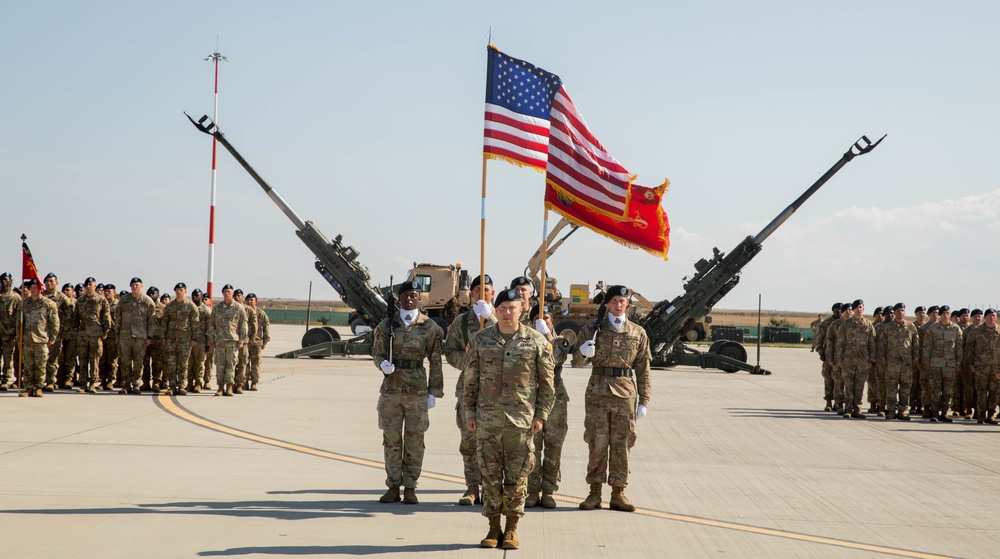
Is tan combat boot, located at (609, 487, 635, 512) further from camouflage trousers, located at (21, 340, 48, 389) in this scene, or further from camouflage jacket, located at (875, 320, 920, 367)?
camouflage trousers, located at (21, 340, 48, 389)

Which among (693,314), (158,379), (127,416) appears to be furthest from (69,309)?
(693,314)

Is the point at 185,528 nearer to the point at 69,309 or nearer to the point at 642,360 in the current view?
the point at 642,360

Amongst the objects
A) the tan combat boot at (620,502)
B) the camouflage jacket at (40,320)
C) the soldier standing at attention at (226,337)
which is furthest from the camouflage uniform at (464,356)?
the camouflage jacket at (40,320)

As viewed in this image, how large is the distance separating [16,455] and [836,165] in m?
17.7

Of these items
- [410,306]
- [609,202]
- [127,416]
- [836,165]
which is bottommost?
Result: [127,416]

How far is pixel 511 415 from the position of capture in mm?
5734

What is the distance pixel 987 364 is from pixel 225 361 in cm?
1228

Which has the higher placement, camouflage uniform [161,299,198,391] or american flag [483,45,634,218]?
american flag [483,45,634,218]

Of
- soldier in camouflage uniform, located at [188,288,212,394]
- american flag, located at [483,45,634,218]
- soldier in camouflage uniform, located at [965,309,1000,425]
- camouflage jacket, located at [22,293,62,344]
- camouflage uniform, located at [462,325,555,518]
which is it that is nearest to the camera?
camouflage uniform, located at [462,325,555,518]

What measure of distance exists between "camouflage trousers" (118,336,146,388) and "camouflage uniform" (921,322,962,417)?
42.4 ft

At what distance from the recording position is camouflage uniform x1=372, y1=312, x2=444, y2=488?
6.94 meters

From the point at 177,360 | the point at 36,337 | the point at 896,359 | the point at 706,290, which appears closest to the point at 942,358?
the point at 896,359

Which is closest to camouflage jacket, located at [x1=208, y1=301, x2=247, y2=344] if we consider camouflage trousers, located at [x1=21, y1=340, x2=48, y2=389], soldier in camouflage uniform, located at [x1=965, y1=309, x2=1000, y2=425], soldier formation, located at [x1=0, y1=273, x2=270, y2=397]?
soldier formation, located at [x1=0, y1=273, x2=270, y2=397]

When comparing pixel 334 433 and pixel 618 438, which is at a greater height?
pixel 618 438
